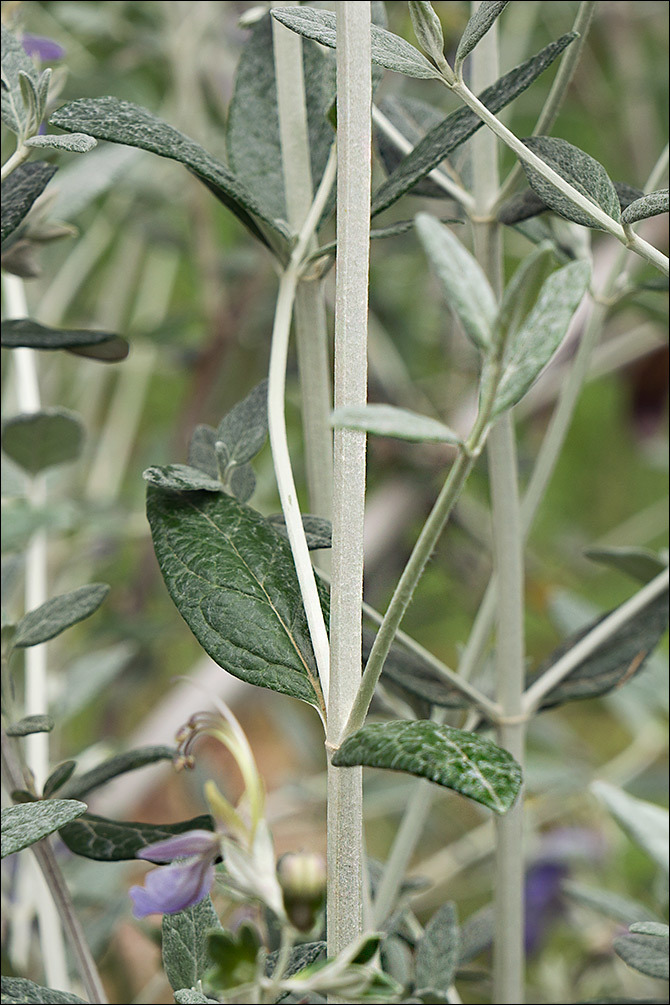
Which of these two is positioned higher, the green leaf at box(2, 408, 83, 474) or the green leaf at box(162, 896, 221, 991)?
the green leaf at box(2, 408, 83, 474)

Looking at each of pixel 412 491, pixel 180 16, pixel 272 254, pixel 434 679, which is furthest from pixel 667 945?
pixel 180 16

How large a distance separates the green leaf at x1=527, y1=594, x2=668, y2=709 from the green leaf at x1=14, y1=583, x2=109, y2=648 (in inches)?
6.1

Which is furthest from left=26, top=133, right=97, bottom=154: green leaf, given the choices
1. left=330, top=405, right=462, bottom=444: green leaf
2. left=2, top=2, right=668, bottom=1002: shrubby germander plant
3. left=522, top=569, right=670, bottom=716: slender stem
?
left=522, top=569, right=670, bottom=716: slender stem

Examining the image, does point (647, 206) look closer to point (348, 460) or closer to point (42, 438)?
point (348, 460)

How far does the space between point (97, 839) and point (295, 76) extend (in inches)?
8.3

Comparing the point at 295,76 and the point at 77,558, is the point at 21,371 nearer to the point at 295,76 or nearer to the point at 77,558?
the point at 295,76

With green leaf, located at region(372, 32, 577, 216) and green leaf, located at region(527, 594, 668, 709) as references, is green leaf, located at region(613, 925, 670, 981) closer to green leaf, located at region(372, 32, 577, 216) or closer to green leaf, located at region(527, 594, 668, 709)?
green leaf, located at region(527, 594, 668, 709)

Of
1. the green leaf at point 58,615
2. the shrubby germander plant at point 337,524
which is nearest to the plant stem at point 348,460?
the shrubby germander plant at point 337,524

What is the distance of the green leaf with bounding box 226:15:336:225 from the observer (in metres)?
0.30

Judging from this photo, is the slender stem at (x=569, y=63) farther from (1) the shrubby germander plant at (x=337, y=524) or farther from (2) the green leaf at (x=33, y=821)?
(2) the green leaf at (x=33, y=821)

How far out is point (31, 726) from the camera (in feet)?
0.89

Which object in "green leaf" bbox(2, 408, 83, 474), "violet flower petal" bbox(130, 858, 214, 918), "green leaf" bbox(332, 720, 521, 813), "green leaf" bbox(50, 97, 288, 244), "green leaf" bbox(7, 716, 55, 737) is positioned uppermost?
"green leaf" bbox(50, 97, 288, 244)

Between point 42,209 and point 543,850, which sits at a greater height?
point 42,209

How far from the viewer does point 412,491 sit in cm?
72
